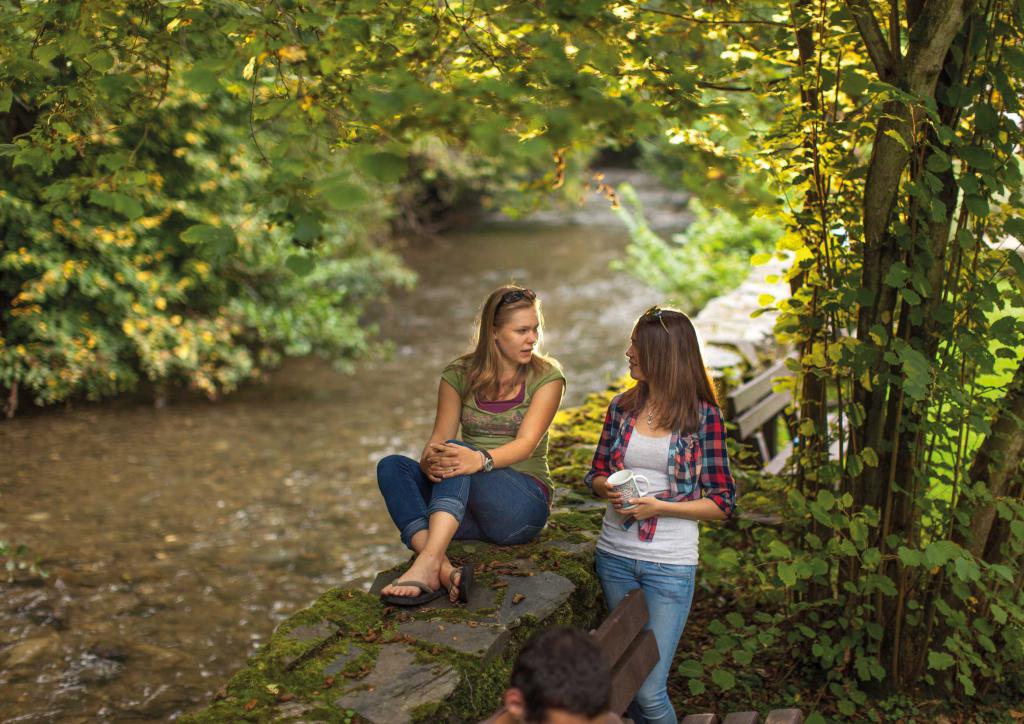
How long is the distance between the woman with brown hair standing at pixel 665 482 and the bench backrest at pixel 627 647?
37 centimetres

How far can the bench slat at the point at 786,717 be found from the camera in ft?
9.78

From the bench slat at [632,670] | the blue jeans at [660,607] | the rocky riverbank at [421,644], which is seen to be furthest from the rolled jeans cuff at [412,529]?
the bench slat at [632,670]

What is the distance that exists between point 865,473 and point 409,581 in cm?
181

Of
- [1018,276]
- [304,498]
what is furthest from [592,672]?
[304,498]

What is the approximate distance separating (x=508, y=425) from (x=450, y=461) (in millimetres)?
356

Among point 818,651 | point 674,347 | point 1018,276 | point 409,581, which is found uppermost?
point 1018,276

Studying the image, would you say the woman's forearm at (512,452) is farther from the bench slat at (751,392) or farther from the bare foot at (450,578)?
the bench slat at (751,392)

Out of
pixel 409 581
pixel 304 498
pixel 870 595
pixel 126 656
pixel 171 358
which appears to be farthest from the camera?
pixel 171 358

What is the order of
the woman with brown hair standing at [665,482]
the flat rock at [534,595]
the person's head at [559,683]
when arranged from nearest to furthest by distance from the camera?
the person's head at [559,683]
the flat rock at [534,595]
the woman with brown hair standing at [665,482]

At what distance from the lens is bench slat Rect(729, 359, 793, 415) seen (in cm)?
515

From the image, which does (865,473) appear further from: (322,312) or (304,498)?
(322,312)

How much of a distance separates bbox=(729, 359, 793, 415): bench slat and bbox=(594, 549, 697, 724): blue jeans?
6.45 feet

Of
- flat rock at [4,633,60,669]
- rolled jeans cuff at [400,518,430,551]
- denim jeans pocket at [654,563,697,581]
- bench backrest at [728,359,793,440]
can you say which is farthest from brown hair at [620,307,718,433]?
flat rock at [4,633,60,669]

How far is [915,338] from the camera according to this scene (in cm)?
354
